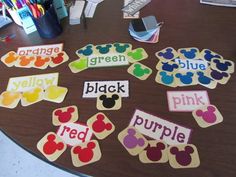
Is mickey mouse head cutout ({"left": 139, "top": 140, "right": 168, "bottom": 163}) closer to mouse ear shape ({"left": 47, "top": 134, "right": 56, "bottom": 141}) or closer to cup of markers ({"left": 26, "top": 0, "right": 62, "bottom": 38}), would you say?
mouse ear shape ({"left": 47, "top": 134, "right": 56, "bottom": 141})

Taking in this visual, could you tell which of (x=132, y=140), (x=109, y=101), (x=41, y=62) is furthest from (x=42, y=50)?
(x=132, y=140)

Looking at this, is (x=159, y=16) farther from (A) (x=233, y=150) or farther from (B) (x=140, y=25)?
(A) (x=233, y=150)

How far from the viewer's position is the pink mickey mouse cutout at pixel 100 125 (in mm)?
546

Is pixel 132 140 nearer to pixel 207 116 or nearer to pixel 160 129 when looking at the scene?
pixel 160 129

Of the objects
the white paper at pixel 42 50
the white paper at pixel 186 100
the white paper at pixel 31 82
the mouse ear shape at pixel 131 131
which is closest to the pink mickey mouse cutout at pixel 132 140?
the mouse ear shape at pixel 131 131

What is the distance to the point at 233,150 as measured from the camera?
0.50m

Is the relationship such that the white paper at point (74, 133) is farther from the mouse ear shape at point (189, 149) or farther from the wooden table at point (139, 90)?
the mouse ear shape at point (189, 149)

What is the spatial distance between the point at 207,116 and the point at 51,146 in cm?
35

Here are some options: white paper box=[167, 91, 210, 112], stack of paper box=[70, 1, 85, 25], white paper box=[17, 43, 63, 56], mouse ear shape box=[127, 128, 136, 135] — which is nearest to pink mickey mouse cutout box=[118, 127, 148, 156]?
mouse ear shape box=[127, 128, 136, 135]

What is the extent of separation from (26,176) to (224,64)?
1.06 m

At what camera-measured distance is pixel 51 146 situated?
538 millimetres

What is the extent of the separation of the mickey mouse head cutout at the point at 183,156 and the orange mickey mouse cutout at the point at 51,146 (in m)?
0.23

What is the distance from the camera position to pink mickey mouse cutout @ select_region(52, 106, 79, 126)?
22.8 inches

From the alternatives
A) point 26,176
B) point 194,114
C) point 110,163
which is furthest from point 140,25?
point 26,176
